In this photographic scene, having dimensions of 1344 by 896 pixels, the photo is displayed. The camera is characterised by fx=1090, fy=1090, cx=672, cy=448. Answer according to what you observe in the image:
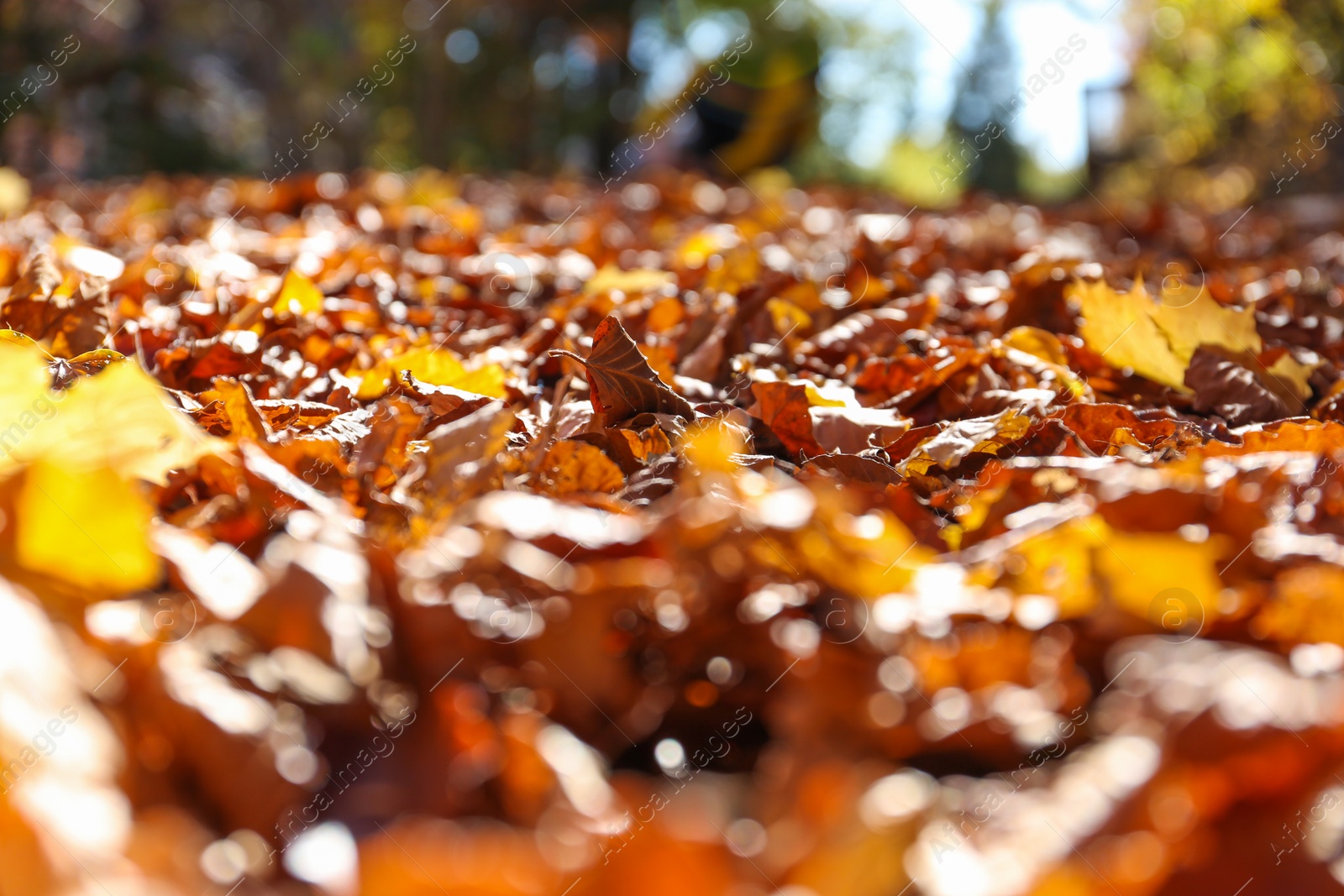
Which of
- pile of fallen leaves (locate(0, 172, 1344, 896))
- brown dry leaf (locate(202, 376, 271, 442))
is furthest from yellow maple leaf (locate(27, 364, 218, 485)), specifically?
brown dry leaf (locate(202, 376, 271, 442))

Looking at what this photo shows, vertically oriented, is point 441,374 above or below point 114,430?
below

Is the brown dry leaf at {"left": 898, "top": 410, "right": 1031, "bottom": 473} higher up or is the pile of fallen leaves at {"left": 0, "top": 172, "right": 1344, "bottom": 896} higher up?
the pile of fallen leaves at {"left": 0, "top": 172, "right": 1344, "bottom": 896}

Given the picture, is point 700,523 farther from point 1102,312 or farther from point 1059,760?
point 1102,312

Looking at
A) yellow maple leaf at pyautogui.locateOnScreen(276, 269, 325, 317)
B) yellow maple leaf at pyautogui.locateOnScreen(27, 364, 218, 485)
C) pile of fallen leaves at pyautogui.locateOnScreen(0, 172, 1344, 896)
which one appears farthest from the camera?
yellow maple leaf at pyautogui.locateOnScreen(276, 269, 325, 317)

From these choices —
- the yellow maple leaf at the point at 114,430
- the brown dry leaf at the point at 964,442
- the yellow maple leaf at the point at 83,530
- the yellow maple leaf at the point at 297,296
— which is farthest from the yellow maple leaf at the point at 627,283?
the yellow maple leaf at the point at 83,530

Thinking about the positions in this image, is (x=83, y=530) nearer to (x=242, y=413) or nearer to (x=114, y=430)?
(x=114, y=430)

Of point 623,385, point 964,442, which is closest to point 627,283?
point 623,385

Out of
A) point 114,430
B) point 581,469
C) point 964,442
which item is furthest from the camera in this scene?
point 964,442

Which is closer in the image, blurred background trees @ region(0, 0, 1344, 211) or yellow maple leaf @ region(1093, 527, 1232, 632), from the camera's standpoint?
yellow maple leaf @ region(1093, 527, 1232, 632)

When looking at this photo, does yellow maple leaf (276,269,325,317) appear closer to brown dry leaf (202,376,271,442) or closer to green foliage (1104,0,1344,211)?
brown dry leaf (202,376,271,442)
